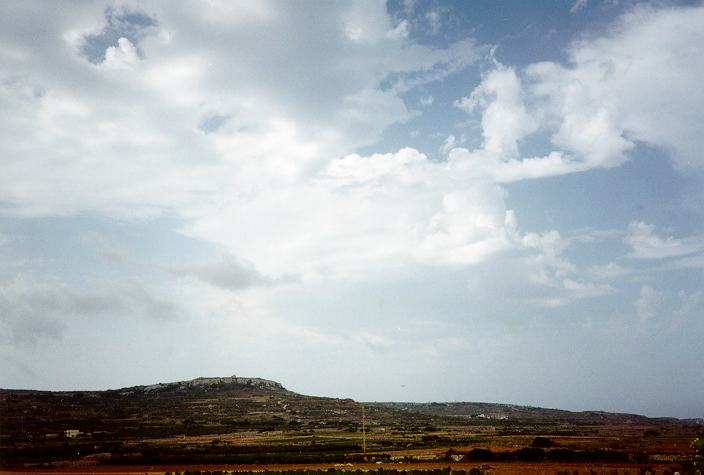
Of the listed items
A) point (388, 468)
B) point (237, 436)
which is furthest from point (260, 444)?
point (388, 468)

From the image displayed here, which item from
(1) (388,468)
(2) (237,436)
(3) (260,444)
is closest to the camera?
(1) (388,468)

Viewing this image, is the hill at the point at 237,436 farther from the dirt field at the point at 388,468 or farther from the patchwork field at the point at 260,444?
the dirt field at the point at 388,468

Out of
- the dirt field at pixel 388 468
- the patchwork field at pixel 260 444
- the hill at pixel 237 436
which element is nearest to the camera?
the dirt field at pixel 388 468

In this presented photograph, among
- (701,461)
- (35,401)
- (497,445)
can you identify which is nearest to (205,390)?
(35,401)

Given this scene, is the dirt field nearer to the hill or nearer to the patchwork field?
the patchwork field

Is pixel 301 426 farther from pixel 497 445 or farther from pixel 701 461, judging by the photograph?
pixel 701 461

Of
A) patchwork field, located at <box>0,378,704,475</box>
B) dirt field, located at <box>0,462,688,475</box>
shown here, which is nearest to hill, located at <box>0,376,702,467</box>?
patchwork field, located at <box>0,378,704,475</box>

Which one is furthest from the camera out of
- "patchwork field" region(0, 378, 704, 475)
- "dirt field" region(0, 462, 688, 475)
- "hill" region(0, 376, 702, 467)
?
"hill" region(0, 376, 702, 467)

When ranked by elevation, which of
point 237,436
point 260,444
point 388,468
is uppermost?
point 388,468

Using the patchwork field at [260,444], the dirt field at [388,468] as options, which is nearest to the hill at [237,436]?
the patchwork field at [260,444]

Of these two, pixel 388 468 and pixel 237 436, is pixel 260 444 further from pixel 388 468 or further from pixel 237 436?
pixel 388 468

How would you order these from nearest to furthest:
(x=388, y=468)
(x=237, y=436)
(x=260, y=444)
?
(x=388, y=468)
(x=260, y=444)
(x=237, y=436)

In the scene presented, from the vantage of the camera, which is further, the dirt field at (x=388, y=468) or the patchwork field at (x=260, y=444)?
the patchwork field at (x=260, y=444)

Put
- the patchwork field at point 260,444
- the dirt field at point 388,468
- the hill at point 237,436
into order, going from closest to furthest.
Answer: the dirt field at point 388,468 < the patchwork field at point 260,444 < the hill at point 237,436
